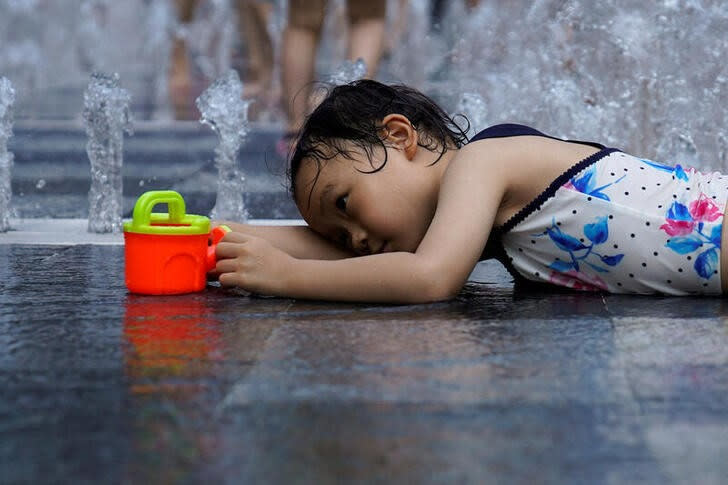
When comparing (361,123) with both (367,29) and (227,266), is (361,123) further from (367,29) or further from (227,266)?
(367,29)

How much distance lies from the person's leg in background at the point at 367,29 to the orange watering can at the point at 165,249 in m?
2.88

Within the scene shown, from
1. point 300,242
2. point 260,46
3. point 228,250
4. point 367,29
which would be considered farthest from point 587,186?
point 260,46

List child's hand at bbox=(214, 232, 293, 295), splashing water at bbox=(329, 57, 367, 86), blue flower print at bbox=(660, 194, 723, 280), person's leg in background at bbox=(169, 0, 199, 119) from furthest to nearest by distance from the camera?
person's leg in background at bbox=(169, 0, 199, 119)
splashing water at bbox=(329, 57, 367, 86)
blue flower print at bbox=(660, 194, 723, 280)
child's hand at bbox=(214, 232, 293, 295)

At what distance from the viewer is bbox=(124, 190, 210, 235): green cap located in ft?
8.40

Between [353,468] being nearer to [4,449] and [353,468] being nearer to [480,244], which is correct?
[4,449]

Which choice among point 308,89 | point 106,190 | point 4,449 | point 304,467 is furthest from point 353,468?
point 308,89

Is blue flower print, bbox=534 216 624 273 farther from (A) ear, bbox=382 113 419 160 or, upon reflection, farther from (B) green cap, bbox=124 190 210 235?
(B) green cap, bbox=124 190 210 235

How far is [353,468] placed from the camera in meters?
1.49

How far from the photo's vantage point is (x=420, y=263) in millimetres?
2424

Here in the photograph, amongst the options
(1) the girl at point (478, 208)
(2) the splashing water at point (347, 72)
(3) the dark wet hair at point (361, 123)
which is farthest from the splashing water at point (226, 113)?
(1) the girl at point (478, 208)

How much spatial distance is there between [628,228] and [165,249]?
3.14ft

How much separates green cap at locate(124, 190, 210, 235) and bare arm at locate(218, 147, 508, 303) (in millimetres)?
110

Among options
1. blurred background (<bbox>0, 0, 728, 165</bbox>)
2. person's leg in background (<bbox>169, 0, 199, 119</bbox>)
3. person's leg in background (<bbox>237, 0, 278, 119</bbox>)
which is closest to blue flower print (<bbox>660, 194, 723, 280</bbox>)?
blurred background (<bbox>0, 0, 728, 165</bbox>)

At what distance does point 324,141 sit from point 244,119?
5.56 feet
